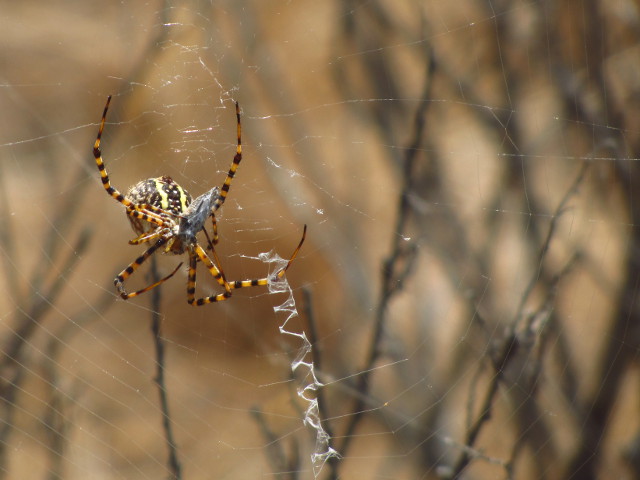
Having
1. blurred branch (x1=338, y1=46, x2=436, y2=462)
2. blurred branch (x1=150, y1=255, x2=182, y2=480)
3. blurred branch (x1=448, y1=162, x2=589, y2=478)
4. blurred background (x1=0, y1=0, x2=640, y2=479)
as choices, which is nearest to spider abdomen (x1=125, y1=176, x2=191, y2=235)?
blurred background (x1=0, y1=0, x2=640, y2=479)

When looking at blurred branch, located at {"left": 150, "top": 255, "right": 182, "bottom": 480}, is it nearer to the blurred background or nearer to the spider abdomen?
the blurred background

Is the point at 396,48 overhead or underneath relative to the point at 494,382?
overhead

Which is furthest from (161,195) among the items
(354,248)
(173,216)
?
(354,248)

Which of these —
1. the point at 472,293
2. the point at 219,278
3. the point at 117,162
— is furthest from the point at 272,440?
the point at 117,162

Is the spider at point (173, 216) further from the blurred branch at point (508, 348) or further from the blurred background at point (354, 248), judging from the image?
the blurred branch at point (508, 348)

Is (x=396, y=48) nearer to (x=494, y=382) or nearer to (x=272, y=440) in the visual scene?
(x=494, y=382)

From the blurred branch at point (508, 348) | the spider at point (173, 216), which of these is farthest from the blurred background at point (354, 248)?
the spider at point (173, 216)
